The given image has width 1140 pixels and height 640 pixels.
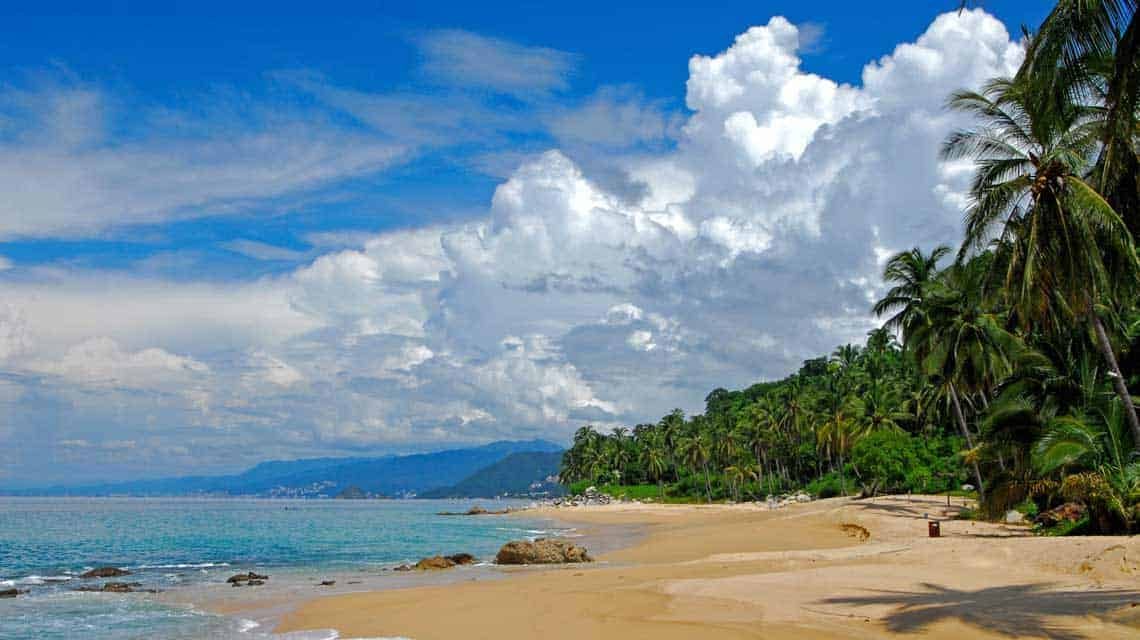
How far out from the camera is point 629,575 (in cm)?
2544

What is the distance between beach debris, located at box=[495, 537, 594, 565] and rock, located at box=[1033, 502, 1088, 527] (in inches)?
669

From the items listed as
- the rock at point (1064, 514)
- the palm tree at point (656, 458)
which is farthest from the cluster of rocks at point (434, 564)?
the palm tree at point (656, 458)

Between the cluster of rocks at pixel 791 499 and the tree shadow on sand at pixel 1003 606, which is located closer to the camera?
the tree shadow on sand at pixel 1003 606

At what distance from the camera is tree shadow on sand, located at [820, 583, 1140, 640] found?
42.4ft

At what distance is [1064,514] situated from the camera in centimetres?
2914

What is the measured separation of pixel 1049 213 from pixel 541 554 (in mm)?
23178

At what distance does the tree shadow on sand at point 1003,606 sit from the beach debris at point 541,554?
18.5m

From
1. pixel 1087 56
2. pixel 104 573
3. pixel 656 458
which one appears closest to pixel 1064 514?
pixel 1087 56

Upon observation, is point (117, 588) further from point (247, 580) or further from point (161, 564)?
point (161, 564)

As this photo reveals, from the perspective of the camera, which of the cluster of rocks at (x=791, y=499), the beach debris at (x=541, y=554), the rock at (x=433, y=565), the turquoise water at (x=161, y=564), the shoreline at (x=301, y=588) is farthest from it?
the cluster of rocks at (x=791, y=499)

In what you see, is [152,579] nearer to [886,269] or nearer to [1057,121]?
[1057,121]

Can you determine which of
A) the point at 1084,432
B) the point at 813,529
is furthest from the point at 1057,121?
the point at 813,529

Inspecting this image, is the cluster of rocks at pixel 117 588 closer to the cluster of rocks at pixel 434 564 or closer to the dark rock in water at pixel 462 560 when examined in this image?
the cluster of rocks at pixel 434 564

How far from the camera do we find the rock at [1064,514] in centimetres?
2853
